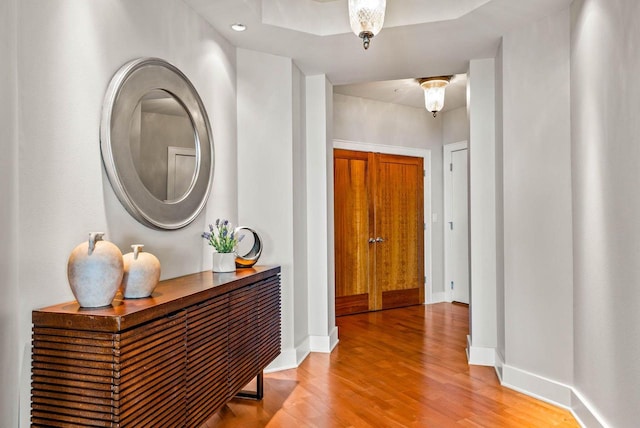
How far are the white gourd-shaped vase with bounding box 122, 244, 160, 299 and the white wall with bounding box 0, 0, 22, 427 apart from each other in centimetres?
36

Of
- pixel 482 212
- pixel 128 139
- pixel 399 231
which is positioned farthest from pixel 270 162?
pixel 399 231

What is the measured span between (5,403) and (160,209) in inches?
42.4

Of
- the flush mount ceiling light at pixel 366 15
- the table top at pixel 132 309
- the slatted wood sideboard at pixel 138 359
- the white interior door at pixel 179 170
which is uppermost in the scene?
the flush mount ceiling light at pixel 366 15

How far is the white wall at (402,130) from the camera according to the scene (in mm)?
5223

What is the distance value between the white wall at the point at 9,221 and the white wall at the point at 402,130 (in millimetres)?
3828

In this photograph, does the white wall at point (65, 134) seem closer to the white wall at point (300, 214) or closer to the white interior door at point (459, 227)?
the white wall at point (300, 214)

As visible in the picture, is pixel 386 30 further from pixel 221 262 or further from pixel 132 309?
pixel 132 309

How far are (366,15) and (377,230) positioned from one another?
137 inches

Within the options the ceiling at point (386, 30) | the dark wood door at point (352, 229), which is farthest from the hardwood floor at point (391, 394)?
the ceiling at point (386, 30)

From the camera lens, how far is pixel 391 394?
292cm

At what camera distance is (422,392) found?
2.95 m

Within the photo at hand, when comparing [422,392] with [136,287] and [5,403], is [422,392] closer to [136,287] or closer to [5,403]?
[136,287]

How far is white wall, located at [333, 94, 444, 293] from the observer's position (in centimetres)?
522

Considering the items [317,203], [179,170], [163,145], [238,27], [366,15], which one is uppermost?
[238,27]
